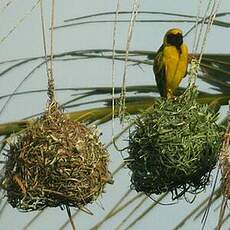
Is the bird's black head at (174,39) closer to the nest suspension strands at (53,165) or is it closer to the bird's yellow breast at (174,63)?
the bird's yellow breast at (174,63)

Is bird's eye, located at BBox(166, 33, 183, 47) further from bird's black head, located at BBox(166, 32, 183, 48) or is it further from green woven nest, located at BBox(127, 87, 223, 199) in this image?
green woven nest, located at BBox(127, 87, 223, 199)

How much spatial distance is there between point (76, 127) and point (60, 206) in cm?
22

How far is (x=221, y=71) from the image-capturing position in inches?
64.0

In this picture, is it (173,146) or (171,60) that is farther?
(171,60)

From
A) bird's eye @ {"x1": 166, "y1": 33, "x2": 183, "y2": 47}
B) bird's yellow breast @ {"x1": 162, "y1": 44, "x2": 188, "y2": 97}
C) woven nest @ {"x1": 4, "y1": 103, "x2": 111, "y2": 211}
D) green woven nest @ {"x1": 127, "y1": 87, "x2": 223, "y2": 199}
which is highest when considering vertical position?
A: bird's eye @ {"x1": 166, "y1": 33, "x2": 183, "y2": 47}

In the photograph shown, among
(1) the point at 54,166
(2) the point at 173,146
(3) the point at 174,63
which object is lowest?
(2) the point at 173,146

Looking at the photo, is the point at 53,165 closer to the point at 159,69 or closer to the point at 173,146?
the point at 173,146

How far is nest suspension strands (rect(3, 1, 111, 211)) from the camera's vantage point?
181 centimetres

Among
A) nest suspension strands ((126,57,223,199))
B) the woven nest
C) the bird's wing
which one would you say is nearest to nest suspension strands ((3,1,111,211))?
the woven nest

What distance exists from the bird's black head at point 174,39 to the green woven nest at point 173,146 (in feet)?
1.72

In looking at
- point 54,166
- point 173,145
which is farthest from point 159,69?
point 54,166

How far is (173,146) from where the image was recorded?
184 cm

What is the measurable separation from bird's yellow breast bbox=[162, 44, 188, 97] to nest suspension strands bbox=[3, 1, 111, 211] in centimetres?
57

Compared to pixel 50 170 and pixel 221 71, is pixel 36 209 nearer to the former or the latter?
pixel 50 170
